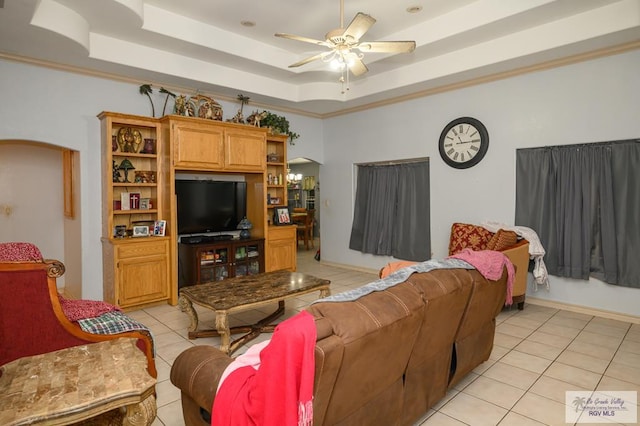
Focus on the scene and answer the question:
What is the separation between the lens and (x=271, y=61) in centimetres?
500

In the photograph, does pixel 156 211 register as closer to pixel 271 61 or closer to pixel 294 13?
pixel 271 61

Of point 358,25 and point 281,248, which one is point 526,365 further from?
point 281,248

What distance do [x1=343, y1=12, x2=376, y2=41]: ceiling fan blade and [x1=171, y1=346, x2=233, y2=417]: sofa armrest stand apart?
2.63 m

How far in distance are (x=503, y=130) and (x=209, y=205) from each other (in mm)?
4326

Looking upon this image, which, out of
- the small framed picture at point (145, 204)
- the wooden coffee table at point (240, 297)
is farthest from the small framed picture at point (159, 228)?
the wooden coffee table at point (240, 297)

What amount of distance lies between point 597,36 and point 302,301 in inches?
177

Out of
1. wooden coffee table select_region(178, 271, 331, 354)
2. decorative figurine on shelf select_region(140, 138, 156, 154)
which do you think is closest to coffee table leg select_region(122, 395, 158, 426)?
wooden coffee table select_region(178, 271, 331, 354)

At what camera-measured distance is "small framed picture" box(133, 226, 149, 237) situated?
460cm

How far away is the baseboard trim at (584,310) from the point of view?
3973 millimetres

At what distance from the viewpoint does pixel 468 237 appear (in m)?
4.81

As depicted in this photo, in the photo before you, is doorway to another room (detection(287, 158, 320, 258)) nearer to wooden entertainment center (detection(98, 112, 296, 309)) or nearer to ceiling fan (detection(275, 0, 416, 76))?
wooden entertainment center (detection(98, 112, 296, 309))

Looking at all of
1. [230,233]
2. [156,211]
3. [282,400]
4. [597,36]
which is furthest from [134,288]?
[597,36]
